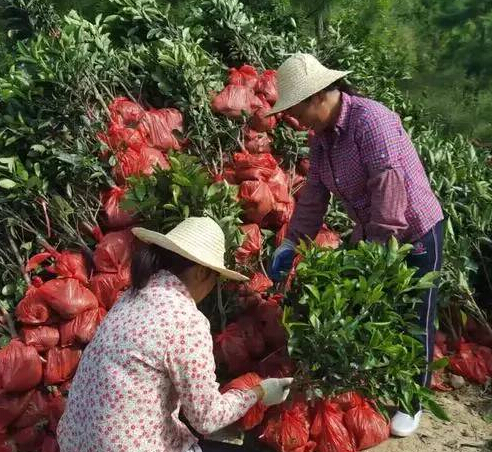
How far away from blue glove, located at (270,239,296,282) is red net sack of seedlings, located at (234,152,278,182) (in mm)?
607

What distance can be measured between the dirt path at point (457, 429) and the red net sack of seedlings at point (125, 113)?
2.33 metres

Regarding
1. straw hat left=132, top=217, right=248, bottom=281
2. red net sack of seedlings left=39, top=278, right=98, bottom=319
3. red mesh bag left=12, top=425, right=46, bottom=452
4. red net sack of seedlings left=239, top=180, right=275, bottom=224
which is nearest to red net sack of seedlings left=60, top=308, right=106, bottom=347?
red net sack of seedlings left=39, top=278, right=98, bottom=319

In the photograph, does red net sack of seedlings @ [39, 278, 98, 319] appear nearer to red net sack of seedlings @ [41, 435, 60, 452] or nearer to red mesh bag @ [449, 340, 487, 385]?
red net sack of seedlings @ [41, 435, 60, 452]

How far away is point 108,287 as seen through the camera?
3.57 metres

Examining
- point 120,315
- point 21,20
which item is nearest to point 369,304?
point 120,315

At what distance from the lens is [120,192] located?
387 cm

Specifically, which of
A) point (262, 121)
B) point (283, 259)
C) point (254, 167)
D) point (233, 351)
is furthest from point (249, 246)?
point (262, 121)

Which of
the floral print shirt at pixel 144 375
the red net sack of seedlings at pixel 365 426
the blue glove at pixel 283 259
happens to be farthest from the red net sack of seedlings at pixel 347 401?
the floral print shirt at pixel 144 375

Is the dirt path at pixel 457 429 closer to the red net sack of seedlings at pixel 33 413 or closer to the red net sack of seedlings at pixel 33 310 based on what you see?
the red net sack of seedlings at pixel 33 413

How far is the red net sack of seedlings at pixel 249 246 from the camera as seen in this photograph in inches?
146

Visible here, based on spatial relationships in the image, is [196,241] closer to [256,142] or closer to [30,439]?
[30,439]

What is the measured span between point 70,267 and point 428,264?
1797 mm

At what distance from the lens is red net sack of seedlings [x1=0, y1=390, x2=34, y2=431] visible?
3289 millimetres

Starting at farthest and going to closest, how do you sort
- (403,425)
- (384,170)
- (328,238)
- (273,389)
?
(328,238) → (403,425) → (384,170) → (273,389)
